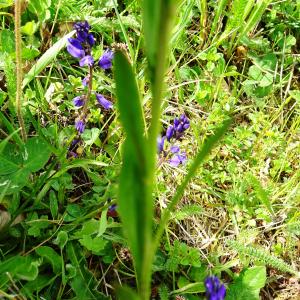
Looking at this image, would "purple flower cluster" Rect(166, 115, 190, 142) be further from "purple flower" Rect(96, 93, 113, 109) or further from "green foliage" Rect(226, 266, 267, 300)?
"green foliage" Rect(226, 266, 267, 300)

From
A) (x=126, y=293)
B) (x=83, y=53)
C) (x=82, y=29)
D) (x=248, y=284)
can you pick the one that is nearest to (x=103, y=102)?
(x=83, y=53)

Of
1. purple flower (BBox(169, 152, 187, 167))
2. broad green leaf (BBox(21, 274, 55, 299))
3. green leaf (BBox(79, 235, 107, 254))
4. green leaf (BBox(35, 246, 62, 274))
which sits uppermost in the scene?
purple flower (BBox(169, 152, 187, 167))

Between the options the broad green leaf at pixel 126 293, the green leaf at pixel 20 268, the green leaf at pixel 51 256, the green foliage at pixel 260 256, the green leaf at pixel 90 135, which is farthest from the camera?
the green leaf at pixel 90 135

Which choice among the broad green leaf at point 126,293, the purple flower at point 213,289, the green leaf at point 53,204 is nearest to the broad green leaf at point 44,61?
the green leaf at point 53,204

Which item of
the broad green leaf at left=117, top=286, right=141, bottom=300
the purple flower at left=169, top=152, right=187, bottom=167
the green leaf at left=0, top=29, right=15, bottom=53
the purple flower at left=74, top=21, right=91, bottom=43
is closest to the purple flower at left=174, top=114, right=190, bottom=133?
the purple flower at left=169, top=152, right=187, bottom=167

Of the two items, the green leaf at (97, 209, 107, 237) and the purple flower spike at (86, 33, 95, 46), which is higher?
the purple flower spike at (86, 33, 95, 46)

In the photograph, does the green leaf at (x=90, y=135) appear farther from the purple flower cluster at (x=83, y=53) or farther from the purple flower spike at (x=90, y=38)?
the purple flower spike at (x=90, y=38)

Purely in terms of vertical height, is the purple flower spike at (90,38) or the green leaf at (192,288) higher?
the purple flower spike at (90,38)
